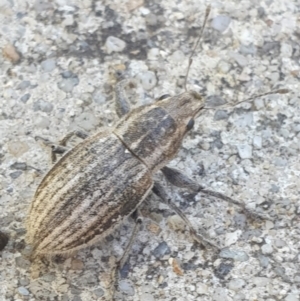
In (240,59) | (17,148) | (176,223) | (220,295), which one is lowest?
(220,295)

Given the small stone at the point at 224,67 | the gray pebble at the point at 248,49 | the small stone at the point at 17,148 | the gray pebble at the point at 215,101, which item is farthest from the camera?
the gray pebble at the point at 248,49

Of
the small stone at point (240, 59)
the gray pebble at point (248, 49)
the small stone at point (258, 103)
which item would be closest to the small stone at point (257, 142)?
the small stone at point (258, 103)

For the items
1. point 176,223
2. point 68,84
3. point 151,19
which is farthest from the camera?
point 151,19

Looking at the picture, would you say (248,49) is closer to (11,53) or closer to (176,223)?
(176,223)

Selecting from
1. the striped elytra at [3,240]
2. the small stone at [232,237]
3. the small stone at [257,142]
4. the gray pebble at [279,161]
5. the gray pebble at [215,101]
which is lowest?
the small stone at [232,237]

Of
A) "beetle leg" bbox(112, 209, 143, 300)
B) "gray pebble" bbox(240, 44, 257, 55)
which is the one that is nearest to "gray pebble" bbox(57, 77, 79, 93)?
"beetle leg" bbox(112, 209, 143, 300)

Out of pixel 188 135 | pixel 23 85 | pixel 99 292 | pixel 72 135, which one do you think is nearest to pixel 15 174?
pixel 72 135

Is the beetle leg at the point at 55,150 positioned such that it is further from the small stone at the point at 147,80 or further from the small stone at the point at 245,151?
the small stone at the point at 245,151
